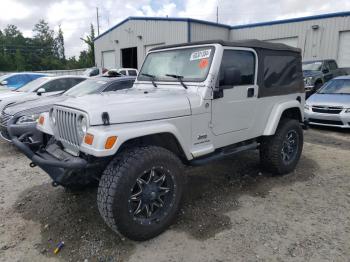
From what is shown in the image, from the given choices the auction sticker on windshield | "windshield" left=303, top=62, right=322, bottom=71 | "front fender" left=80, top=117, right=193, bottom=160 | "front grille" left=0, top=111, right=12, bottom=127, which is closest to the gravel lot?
"front fender" left=80, top=117, right=193, bottom=160

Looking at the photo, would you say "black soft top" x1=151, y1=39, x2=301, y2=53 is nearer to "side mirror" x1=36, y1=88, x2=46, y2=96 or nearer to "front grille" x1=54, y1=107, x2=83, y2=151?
"front grille" x1=54, y1=107, x2=83, y2=151

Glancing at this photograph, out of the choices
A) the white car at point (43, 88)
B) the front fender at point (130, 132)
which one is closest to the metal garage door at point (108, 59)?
the white car at point (43, 88)

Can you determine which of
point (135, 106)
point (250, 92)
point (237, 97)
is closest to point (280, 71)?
point (250, 92)

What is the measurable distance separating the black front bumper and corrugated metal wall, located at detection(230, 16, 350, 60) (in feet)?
57.6

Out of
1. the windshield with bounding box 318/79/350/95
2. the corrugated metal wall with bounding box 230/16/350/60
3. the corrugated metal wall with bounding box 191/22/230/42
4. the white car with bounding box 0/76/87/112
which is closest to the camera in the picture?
the white car with bounding box 0/76/87/112

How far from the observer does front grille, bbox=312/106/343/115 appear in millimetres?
7896

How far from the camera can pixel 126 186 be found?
281cm

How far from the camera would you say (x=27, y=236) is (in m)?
3.29

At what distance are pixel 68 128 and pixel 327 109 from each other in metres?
7.29

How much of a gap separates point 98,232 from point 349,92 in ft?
26.6

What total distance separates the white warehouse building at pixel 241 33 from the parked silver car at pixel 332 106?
9.13 meters

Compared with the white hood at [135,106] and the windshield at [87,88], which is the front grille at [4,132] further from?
the white hood at [135,106]

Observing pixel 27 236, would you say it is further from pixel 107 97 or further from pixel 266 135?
pixel 266 135

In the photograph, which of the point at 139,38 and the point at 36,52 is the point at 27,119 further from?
the point at 36,52
